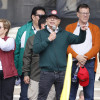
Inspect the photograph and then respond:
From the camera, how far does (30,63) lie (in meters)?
5.81

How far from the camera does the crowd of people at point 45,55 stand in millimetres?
5113

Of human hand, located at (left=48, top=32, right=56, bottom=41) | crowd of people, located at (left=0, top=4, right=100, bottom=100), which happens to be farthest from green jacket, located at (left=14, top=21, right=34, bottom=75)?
human hand, located at (left=48, top=32, right=56, bottom=41)

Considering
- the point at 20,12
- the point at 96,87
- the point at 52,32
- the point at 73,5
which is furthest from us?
the point at 20,12

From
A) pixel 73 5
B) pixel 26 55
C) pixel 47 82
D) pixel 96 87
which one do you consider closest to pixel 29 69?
pixel 26 55

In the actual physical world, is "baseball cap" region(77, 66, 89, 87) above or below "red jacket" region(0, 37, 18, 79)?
below

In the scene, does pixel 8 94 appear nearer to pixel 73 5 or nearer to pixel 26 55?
pixel 26 55

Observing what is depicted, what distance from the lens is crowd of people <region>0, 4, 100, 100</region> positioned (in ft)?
16.8

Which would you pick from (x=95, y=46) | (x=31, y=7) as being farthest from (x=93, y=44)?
(x=31, y=7)

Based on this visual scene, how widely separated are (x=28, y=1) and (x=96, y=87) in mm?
2893

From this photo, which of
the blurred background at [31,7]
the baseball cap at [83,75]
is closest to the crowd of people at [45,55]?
the baseball cap at [83,75]

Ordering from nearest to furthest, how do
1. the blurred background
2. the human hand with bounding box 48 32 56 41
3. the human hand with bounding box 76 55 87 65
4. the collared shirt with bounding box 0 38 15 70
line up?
the human hand with bounding box 48 32 56 41 < the collared shirt with bounding box 0 38 15 70 < the human hand with bounding box 76 55 87 65 < the blurred background

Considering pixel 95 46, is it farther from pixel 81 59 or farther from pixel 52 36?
pixel 52 36

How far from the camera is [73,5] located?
9.35 m

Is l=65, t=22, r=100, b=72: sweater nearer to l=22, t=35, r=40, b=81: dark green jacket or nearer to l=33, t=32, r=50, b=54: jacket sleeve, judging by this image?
l=22, t=35, r=40, b=81: dark green jacket
